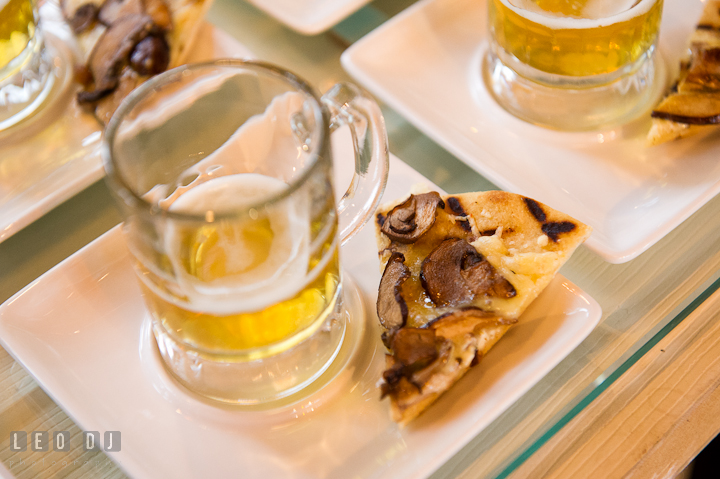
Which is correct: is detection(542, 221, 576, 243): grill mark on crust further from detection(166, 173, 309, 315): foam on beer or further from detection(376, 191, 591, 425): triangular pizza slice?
detection(166, 173, 309, 315): foam on beer

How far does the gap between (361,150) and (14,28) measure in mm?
641

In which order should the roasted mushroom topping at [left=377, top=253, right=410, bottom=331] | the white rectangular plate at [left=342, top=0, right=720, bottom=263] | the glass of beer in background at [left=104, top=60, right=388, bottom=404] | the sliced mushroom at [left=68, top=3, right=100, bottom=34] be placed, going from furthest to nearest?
the sliced mushroom at [left=68, top=3, right=100, bottom=34], the white rectangular plate at [left=342, top=0, right=720, bottom=263], the roasted mushroom topping at [left=377, top=253, right=410, bottom=331], the glass of beer in background at [left=104, top=60, right=388, bottom=404]

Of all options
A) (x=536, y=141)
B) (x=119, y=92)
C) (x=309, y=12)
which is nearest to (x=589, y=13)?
(x=536, y=141)

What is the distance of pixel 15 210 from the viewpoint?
96 centimetres

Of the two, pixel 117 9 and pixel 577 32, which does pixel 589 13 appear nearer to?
pixel 577 32

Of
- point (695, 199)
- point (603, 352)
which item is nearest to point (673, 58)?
point (695, 199)

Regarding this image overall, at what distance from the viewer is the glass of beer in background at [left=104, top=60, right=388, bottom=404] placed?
617 mm

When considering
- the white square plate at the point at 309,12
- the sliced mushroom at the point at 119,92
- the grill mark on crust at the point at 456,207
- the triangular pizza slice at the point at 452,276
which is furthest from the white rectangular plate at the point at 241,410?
the white square plate at the point at 309,12

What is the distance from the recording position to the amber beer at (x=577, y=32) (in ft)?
3.20

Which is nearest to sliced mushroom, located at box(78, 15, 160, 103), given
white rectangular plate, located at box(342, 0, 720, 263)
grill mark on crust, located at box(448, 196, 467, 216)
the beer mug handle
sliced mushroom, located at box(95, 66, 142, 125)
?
sliced mushroom, located at box(95, 66, 142, 125)

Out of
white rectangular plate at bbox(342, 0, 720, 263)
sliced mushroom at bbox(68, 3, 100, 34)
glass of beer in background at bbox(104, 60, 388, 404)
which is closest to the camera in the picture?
glass of beer in background at bbox(104, 60, 388, 404)

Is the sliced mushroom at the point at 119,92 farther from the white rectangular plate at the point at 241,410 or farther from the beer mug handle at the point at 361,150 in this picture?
the beer mug handle at the point at 361,150

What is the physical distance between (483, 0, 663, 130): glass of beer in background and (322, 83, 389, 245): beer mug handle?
0.37 meters

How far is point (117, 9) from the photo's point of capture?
3.77 ft
